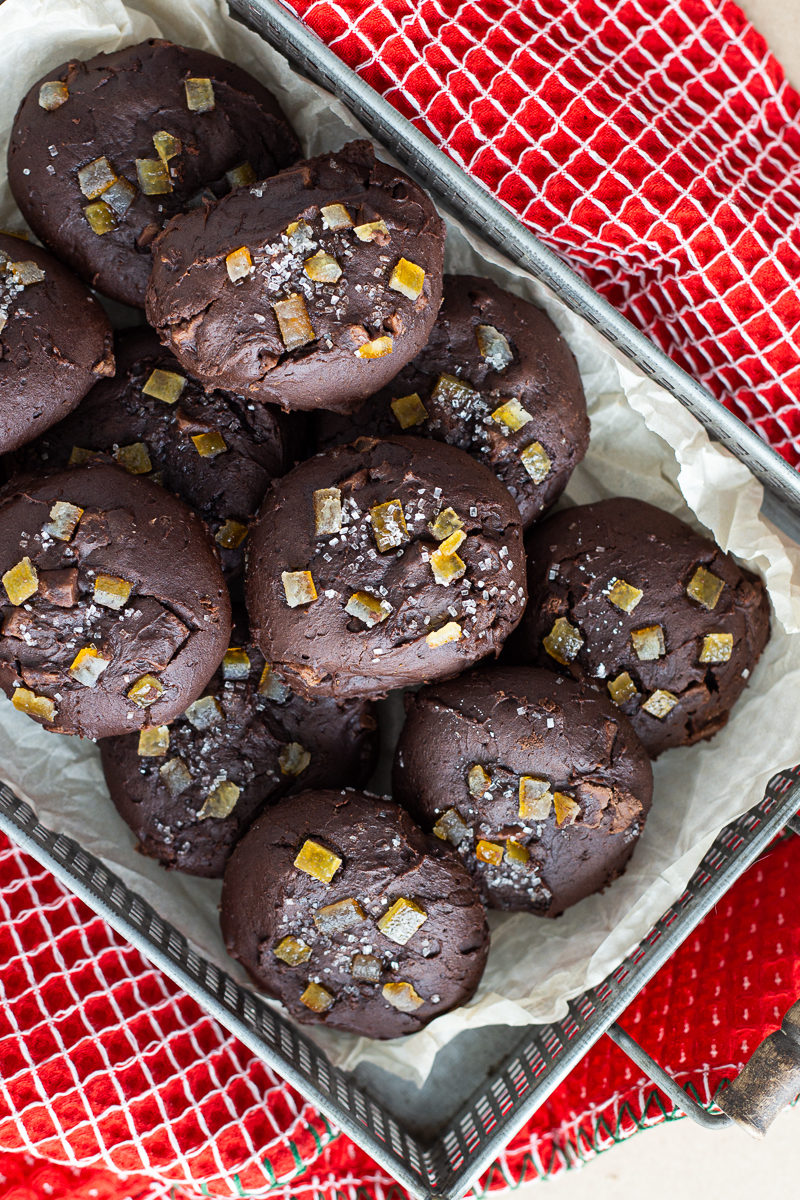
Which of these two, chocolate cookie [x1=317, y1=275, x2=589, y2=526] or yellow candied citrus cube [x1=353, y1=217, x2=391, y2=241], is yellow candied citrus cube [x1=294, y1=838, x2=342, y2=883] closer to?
chocolate cookie [x1=317, y1=275, x2=589, y2=526]

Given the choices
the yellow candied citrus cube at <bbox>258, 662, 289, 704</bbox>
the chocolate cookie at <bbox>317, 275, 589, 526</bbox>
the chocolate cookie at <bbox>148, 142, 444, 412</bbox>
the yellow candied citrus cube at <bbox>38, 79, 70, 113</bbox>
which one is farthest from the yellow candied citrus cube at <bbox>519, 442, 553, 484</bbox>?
the yellow candied citrus cube at <bbox>38, 79, 70, 113</bbox>

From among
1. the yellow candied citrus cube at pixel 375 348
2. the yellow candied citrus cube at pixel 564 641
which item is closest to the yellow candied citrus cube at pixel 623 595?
the yellow candied citrus cube at pixel 564 641

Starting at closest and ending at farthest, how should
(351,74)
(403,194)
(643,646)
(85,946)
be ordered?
(403,194), (351,74), (643,646), (85,946)

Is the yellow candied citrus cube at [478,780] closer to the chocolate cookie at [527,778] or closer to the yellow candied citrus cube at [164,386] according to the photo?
the chocolate cookie at [527,778]

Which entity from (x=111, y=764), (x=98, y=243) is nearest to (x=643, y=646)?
(x=111, y=764)

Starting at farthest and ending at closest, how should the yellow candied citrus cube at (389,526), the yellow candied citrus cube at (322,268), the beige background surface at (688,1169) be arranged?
the beige background surface at (688,1169) → the yellow candied citrus cube at (389,526) → the yellow candied citrus cube at (322,268)

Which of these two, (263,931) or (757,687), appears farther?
(757,687)

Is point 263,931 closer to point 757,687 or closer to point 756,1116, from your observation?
point 756,1116
